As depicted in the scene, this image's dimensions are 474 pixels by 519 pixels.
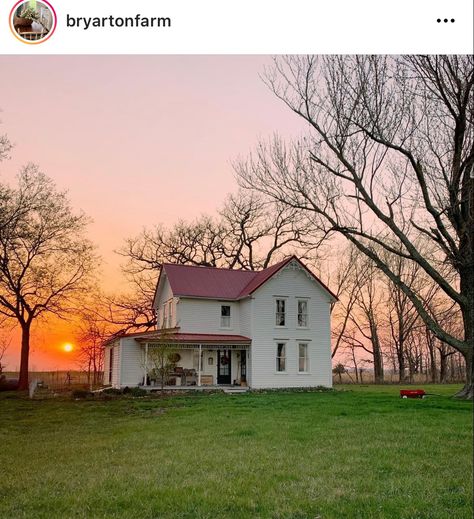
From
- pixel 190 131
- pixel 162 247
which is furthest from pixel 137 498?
pixel 162 247

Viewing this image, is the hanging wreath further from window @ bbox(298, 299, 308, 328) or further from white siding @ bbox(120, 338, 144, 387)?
window @ bbox(298, 299, 308, 328)

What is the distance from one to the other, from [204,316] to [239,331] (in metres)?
1.74

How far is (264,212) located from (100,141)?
17.7m

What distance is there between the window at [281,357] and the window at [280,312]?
87 cm

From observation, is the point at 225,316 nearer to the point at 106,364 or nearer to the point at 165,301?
the point at 165,301

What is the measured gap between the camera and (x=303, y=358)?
2156 centimetres

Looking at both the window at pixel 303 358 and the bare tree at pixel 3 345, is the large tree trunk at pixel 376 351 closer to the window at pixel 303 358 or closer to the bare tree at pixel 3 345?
the window at pixel 303 358

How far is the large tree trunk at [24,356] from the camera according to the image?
23.0 feet

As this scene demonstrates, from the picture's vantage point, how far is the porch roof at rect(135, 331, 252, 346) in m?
18.5

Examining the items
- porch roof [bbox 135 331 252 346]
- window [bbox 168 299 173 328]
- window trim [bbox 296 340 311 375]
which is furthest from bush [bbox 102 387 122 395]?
window trim [bbox 296 340 311 375]

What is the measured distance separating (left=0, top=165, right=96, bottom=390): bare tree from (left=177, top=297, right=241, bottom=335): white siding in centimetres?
1140

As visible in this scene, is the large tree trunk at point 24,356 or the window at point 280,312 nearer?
the large tree trunk at point 24,356
